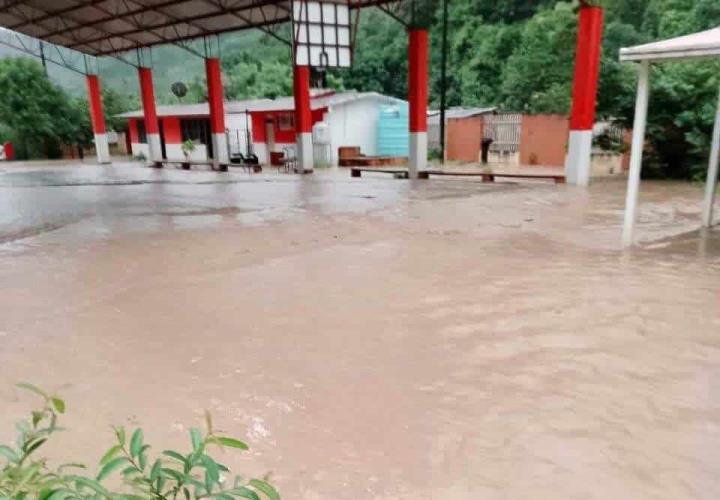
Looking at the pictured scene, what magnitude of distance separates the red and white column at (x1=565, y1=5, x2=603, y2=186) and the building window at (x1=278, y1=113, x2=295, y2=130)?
14.3m

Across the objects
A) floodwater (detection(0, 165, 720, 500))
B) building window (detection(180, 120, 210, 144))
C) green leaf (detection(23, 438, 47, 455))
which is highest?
building window (detection(180, 120, 210, 144))

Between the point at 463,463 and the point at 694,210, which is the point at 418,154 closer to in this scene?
the point at 694,210

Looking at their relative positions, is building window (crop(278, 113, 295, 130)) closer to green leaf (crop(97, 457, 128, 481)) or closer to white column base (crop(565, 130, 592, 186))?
white column base (crop(565, 130, 592, 186))

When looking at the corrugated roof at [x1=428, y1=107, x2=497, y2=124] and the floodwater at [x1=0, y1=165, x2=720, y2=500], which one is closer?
the floodwater at [x1=0, y1=165, x2=720, y2=500]

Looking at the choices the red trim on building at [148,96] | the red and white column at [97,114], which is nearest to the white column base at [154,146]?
the red trim on building at [148,96]

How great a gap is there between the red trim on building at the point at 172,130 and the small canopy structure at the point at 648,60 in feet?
89.9

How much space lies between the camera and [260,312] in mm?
4594

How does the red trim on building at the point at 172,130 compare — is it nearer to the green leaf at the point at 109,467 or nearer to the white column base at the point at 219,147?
the white column base at the point at 219,147

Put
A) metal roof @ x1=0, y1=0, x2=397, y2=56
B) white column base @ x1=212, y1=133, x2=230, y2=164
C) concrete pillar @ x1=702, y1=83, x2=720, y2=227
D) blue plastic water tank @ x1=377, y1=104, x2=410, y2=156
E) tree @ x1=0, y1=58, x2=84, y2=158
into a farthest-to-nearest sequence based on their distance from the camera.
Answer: tree @ x1=0, y1=58, x2=84, y2=158 → blue plastic water tank @ x1=377, y1=104, x2=410, y2=156 → white column base @ x1=212, y1=133, x2=230, y2=164 → metal roof @ x1=0, y1=0, x2=397, y2=56 → concrete pillar @ x1=702, y1=83, x2=720, y2=227

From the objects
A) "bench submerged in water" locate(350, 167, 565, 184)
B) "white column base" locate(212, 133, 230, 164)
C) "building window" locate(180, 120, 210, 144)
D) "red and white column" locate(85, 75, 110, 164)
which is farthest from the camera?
"building window" locate(180, 120, 210, 144)

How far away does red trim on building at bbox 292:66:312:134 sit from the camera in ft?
60.7

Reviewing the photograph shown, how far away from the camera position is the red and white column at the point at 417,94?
1622 cm

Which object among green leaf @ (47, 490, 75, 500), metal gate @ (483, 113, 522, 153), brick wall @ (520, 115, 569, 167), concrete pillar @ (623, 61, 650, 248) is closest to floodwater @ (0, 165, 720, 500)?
concrete pillar @ (623, 61, 650, 248)

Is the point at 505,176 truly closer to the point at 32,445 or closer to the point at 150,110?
the point at 32,445
